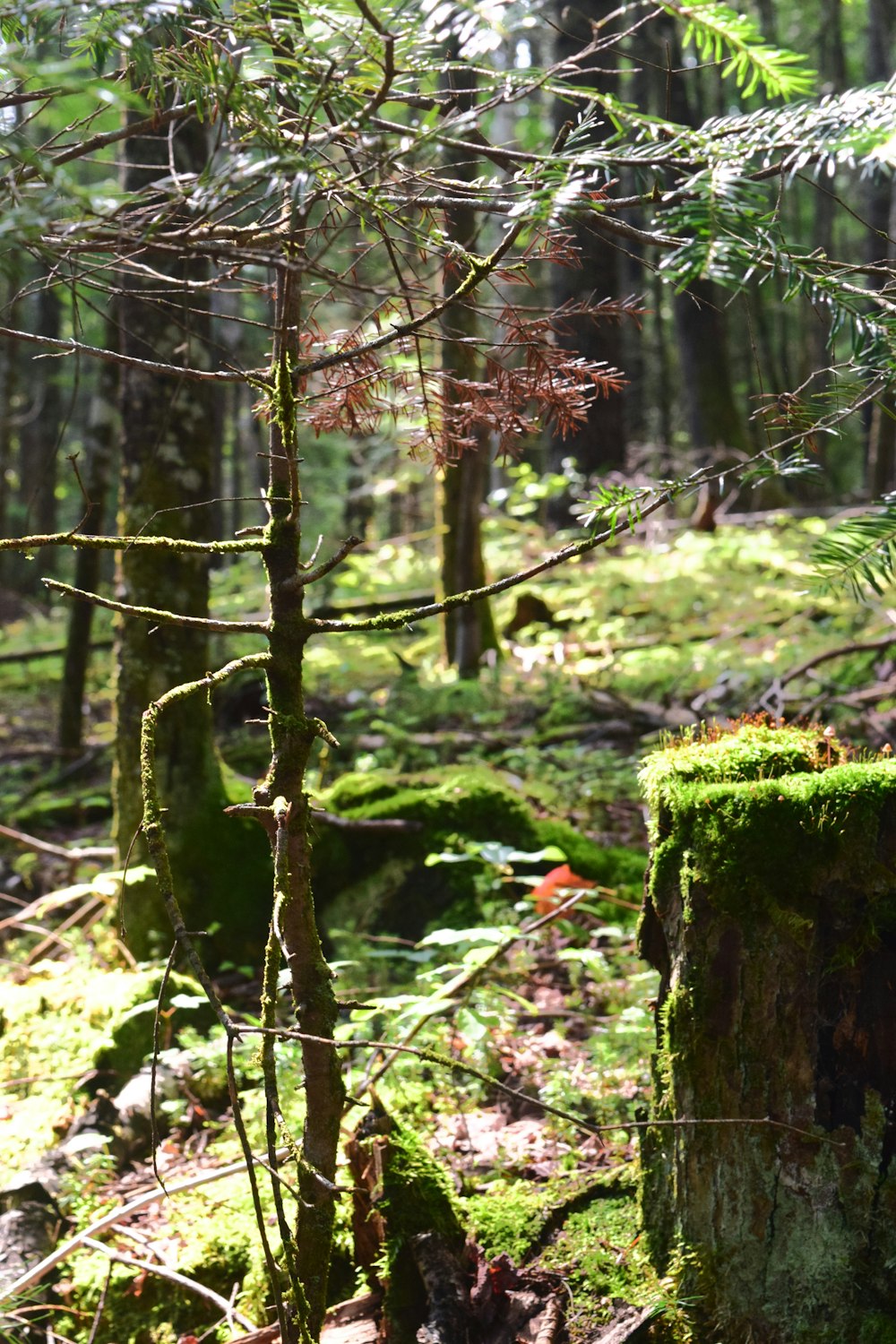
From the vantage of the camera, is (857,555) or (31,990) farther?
(31,990)

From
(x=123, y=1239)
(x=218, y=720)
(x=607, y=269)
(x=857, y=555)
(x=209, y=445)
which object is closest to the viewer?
(x=857, y=555)

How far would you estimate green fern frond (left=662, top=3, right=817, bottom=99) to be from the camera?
179 centimetres

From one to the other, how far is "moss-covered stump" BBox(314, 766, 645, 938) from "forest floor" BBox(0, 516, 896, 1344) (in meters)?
0.11

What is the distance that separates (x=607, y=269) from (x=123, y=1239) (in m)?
10.4

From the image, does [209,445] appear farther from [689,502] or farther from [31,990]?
[689,502]

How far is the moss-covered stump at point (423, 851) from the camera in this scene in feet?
16.8

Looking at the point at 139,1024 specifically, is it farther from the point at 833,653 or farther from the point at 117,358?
the point at 833,653

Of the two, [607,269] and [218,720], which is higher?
[607,269]

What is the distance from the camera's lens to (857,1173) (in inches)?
92.4

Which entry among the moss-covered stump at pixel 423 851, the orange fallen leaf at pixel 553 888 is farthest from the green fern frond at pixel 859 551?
the moss-covered stump at pixel 423 851

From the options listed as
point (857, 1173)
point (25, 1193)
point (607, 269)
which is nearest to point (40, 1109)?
point (25, 1193)

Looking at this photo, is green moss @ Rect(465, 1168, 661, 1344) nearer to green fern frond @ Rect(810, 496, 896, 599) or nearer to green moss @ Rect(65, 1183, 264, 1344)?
green moss @ Rect(65, 1183, 264, 1344)

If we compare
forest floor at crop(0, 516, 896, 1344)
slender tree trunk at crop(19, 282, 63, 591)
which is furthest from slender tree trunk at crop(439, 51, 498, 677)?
slender tree trunk at crop(19, 282, 63, 591)

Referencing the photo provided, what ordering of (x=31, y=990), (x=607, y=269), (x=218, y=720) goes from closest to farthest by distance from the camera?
(x=31, y=990) → (x=218, y=720) → (x=607, y=269)
